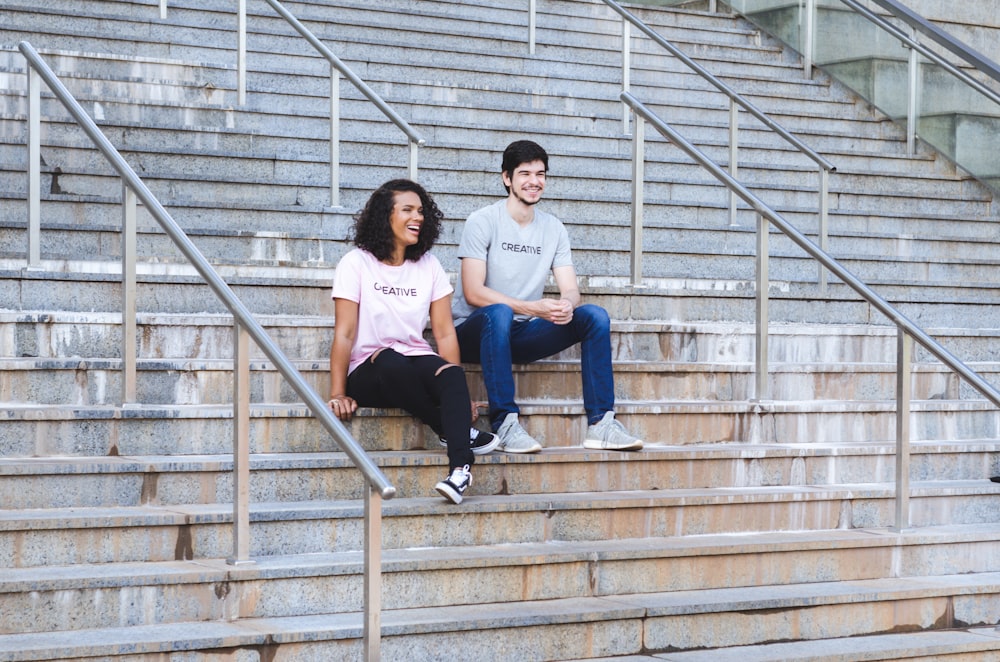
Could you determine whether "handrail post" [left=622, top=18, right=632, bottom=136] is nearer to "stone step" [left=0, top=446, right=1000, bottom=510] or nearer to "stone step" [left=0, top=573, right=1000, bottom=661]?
"stone step" [left=0, top=446, right=1000, bottom=510]

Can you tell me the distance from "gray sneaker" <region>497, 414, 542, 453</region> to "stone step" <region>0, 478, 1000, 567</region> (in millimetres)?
172

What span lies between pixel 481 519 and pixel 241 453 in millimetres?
942

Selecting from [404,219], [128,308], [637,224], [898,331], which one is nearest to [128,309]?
[128,308]

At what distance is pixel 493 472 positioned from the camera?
5.35 meters

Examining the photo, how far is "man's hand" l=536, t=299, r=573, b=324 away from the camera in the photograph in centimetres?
570

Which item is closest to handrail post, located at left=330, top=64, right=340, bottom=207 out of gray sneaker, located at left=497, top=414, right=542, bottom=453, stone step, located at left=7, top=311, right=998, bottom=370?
stone step, located at left=7, top=311, right=998, bottom=370

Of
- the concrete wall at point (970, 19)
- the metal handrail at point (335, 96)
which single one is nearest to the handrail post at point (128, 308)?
the metal handrail at point (335, 96)

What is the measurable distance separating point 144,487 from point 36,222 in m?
1.56

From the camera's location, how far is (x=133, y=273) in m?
5.26

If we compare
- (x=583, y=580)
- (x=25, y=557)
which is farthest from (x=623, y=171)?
(x=25, y=557)

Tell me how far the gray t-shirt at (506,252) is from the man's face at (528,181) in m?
0.09

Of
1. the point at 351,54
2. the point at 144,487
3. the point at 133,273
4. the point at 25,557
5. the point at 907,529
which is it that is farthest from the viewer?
the point at 351,54

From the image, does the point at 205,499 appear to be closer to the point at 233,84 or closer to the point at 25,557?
the point at 25,557

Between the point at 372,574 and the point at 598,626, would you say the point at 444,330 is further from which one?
the point at 372,574
